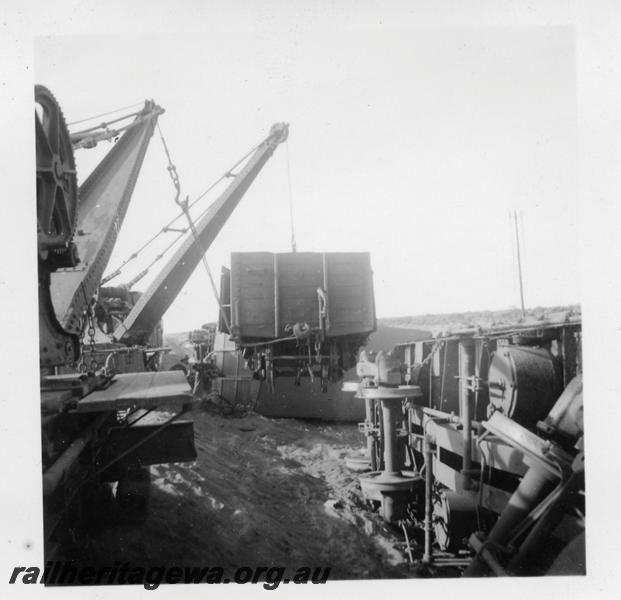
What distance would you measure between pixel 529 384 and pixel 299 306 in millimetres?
4096

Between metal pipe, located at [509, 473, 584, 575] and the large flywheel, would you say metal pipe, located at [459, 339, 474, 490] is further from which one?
the large flywheel

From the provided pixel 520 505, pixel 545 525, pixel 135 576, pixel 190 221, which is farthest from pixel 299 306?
pixel 545 525

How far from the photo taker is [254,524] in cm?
506

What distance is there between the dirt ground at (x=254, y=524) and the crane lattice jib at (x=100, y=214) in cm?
189

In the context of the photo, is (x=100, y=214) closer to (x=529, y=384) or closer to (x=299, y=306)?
(x=299, y=306)

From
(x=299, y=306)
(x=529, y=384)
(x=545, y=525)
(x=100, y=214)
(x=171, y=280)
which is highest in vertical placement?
(x=100, y=214)

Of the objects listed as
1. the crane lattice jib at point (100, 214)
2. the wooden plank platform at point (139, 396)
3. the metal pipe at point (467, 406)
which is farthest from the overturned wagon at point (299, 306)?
the wooden plank platform at point (139, 396)

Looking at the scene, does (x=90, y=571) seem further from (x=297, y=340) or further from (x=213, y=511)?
(x=297, y=340)

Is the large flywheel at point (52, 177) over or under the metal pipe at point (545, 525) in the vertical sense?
over

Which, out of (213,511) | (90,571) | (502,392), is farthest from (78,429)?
(502,392)

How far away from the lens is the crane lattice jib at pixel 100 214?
142 inches

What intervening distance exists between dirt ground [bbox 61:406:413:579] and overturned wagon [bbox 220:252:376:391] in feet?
5.21

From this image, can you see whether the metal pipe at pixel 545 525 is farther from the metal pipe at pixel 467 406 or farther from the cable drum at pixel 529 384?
the metal pipe at pixel 467 406

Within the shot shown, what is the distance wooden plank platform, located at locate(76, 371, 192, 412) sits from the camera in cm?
289
